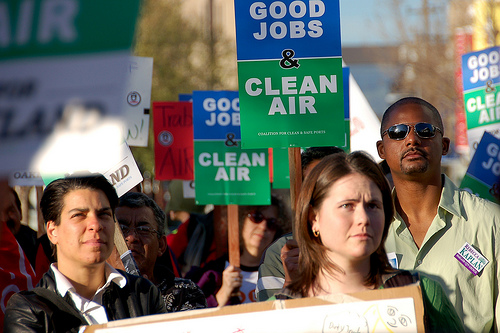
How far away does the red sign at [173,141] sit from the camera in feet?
22.0

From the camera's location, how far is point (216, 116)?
19.5 ft

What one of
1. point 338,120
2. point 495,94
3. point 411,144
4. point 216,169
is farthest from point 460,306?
point 495,94

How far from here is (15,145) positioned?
148 cm

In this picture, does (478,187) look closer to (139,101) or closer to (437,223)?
(437,223)

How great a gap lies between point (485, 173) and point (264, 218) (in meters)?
1.79

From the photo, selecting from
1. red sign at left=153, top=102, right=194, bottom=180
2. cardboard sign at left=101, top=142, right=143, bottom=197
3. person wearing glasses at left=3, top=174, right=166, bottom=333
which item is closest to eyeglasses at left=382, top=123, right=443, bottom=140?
person wearing glasses at left=3, top=174, right=166, bottom=333

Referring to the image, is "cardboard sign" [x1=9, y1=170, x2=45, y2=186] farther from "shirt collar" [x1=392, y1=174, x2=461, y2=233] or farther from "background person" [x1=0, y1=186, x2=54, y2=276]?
"shirt collar" [x1=392, y1=174, x2=461, y2=233]

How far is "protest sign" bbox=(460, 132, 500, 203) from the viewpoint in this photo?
5.35 meters

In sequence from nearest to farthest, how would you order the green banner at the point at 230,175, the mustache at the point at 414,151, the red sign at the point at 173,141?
the mustache at the point at 414,151 → the green banner at the point at 230,175 → the red sign at the point at 173,141

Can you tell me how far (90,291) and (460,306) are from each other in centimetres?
162

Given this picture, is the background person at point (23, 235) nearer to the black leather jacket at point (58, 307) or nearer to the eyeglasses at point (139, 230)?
the eyeglasses at point (139, 230)

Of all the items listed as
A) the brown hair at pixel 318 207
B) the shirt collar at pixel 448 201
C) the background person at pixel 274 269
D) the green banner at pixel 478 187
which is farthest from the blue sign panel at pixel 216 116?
the brown hair at pixel 318 207

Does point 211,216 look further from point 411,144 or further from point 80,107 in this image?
point 80,107

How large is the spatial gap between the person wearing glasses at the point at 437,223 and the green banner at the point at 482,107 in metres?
3.46
